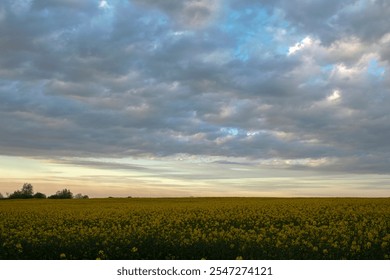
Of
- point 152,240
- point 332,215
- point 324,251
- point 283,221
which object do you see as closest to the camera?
point 324,251

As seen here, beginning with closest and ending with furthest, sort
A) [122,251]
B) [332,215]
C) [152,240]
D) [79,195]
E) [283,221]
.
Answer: [122,251] → [152,240] → [283,221] → [332,215] → [79,195]

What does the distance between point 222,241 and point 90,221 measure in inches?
463

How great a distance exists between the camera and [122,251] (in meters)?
14.8

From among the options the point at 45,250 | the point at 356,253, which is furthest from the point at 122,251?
the point at 356,253

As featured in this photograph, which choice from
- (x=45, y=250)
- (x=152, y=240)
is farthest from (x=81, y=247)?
(x=152, y=240)

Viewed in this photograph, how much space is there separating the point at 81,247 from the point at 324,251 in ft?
27.2

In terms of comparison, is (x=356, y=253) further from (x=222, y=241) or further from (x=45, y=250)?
(x=45, y=250)

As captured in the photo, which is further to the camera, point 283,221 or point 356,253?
point 283,221
